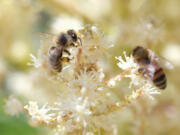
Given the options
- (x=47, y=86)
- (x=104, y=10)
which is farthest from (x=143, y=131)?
(x=104, y=10)

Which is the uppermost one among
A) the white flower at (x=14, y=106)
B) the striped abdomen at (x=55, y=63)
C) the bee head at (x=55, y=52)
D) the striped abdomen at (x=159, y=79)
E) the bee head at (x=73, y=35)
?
the bee head at (x=73, y=35)

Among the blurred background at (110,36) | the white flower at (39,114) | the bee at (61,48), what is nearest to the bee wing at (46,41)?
the bee at (61,48)

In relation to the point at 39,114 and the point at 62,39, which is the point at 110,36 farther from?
the point at 39,114

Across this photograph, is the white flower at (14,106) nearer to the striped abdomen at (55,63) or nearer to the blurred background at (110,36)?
the striped abdomen at (55,63)

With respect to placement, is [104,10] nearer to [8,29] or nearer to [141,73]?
[8,29]

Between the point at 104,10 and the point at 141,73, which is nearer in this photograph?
the point at 141,73

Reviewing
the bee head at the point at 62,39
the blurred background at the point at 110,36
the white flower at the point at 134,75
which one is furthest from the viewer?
the blurred background at the point at 110,36

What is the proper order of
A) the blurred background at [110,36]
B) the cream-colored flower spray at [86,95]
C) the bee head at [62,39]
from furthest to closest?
1. the blurred background at [110,36]
2. the bee head at [62,39]
3. the cream-colored flower spray at [86,95]

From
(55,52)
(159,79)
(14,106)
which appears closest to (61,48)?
(55,52)
